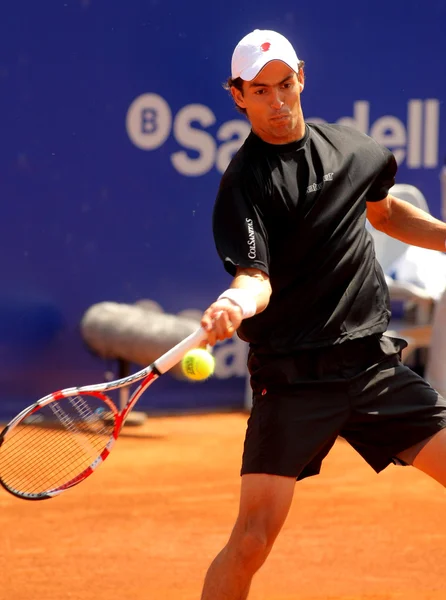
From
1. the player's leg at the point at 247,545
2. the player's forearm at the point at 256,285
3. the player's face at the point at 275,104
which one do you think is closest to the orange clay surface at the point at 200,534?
the player's leg at the point at 247,545

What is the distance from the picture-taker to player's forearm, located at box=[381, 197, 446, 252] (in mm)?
3605

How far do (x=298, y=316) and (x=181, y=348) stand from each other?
0.38 meters

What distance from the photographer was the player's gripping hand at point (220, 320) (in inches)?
112

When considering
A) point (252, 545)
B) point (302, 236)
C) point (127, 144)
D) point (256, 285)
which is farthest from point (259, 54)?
point (127, 144)

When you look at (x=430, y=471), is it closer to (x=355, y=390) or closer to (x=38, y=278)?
(x=355, y=390)

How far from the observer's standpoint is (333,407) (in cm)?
327

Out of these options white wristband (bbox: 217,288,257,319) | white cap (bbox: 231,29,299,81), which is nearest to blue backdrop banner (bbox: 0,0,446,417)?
white cap (bbox: 231,29,299,81)

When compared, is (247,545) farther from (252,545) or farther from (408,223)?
(408,223)

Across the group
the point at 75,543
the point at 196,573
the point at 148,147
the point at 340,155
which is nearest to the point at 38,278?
the point at 148,147

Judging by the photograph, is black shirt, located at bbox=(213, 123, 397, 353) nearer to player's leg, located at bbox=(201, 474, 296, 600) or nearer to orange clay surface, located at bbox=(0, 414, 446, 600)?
player's leg, located at bbox=(201, 474, 296, 600)

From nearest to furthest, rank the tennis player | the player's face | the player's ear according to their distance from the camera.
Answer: the tennis player, the player's face, the player's ear

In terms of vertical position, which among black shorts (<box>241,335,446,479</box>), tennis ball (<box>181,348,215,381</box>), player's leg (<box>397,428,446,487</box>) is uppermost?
tennis ball (<box>181,348,215,381</box>)

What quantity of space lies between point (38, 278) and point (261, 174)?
4437 millimetres

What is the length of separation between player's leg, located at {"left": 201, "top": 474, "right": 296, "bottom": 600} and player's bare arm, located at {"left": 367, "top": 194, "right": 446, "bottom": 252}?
3.07 ft
